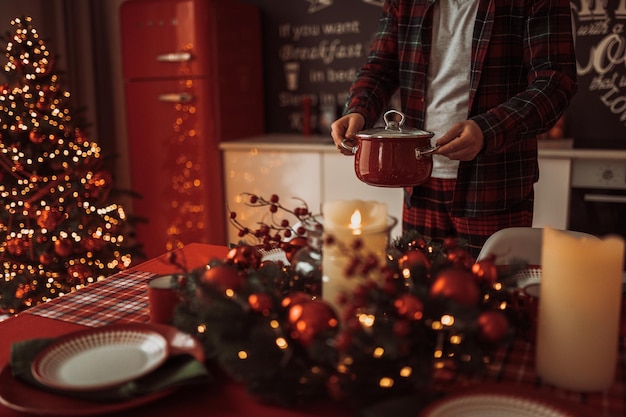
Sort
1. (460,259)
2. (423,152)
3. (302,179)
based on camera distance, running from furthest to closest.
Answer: (302,179)
(423,152)
(460,259)

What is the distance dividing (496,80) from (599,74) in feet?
5.18

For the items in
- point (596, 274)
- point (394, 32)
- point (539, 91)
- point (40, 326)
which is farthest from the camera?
point (394, 32)

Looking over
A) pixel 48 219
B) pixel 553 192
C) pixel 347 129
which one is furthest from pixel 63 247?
pixel 553 192

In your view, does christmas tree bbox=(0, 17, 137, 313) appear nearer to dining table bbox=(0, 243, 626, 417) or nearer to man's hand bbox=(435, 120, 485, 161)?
dining table bbox=(0, 243, 626, 417)

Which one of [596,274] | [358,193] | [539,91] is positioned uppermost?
[539,91]

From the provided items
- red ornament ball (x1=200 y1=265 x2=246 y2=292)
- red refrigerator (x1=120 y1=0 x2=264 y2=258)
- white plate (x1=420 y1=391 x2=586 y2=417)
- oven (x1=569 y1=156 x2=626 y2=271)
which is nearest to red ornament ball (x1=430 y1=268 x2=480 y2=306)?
white plate (x1=420 y1=391 x2=586 y2=417)

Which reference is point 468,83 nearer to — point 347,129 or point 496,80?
point 496,80

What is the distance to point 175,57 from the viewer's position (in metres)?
3.14

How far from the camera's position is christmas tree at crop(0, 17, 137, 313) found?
2.49 metres

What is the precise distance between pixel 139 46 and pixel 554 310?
2968 millimetres

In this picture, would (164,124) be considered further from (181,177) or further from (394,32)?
(394,32)

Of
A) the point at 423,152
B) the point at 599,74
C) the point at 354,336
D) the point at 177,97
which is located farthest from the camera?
the point at 177,97

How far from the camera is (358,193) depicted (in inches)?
115

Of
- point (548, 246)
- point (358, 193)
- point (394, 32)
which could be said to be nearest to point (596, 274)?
point (548, 246)
